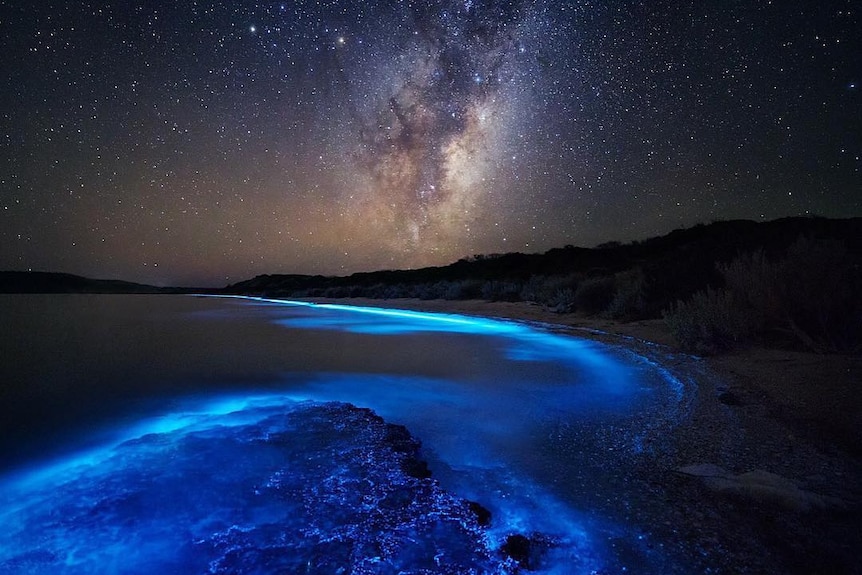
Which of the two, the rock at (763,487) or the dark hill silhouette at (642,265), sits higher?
the dark hill silhouette at (642,265)

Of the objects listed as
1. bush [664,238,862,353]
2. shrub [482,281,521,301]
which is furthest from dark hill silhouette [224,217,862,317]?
bush [664,238,862,353]

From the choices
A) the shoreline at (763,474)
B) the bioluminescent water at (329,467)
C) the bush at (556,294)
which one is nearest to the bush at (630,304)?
the bush at (556,294)

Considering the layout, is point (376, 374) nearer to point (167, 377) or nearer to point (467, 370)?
point (467, 370)

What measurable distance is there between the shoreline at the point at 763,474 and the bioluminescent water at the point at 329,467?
7.5 inches

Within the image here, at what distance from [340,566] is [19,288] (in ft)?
302

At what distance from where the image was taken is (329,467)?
2.65 meters

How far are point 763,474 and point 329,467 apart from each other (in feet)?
8.70

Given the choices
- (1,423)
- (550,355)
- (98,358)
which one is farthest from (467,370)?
(98,358)

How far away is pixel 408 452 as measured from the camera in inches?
115

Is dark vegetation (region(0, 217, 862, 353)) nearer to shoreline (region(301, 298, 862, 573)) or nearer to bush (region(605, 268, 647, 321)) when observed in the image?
bush (region(605, 268, 647, 321))

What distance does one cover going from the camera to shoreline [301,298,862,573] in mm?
1762

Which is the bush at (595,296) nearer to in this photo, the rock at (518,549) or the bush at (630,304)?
the bush at (630,304)

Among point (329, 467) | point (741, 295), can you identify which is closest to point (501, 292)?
point (741, 295)

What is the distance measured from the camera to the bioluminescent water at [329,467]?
6.07ft
